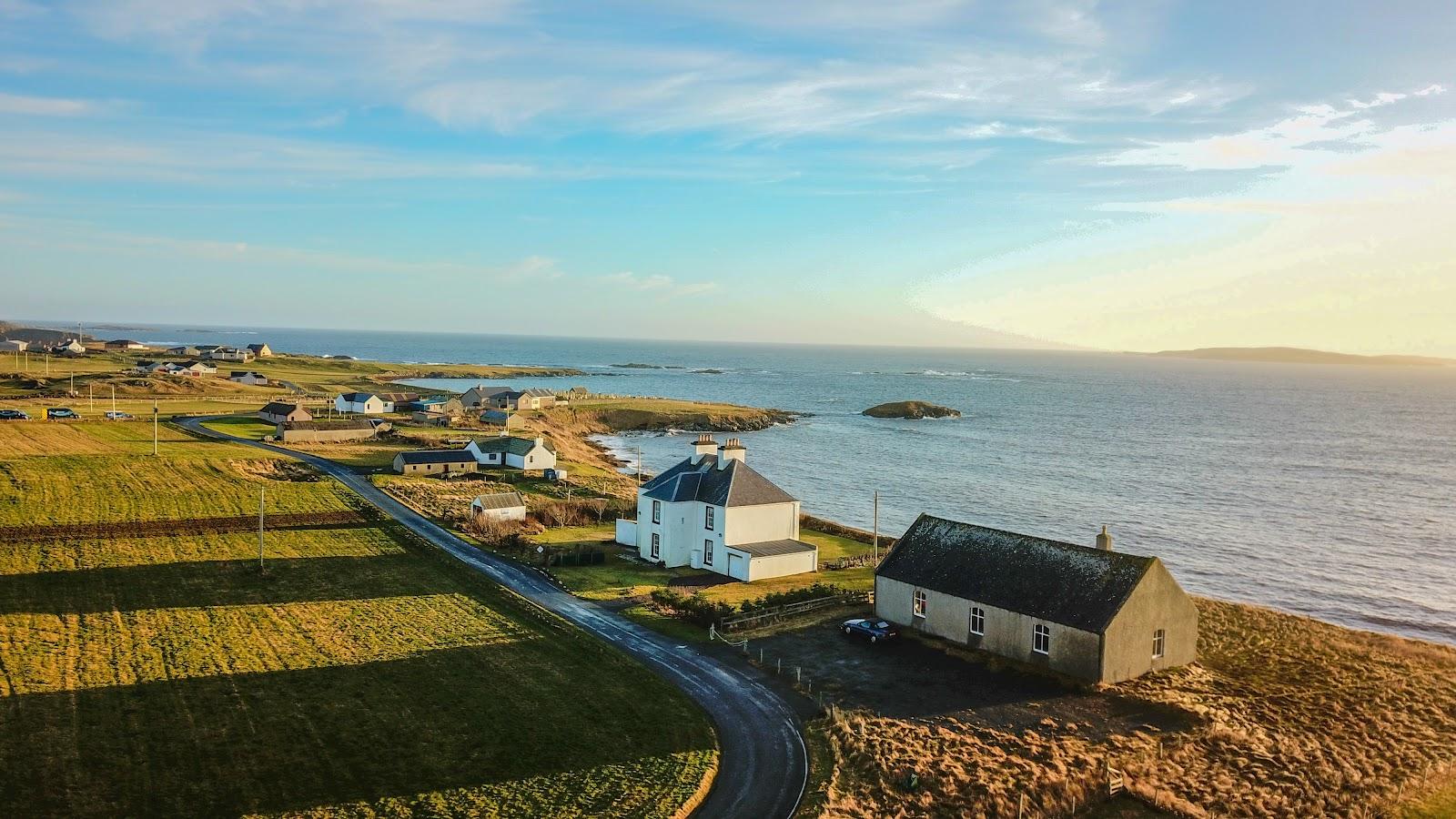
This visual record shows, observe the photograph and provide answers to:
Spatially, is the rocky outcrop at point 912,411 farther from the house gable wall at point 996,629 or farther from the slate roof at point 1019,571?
the house gable wall at point 996,629

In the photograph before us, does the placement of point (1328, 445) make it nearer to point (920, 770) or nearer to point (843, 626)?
point (843, 626)

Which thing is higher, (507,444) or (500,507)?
(507,444)

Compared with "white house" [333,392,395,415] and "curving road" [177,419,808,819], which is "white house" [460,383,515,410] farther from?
"curving road" [177,419,808,819]

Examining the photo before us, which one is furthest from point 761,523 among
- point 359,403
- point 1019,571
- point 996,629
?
point 359,403

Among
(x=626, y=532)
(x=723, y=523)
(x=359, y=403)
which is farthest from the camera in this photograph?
(x=359, y=403)

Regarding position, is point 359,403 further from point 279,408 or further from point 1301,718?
point 1301,718

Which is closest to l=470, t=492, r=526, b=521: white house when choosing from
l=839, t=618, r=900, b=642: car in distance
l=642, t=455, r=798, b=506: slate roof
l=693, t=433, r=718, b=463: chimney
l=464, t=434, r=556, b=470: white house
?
l=642, t=455, r=798, b=506: slate roof

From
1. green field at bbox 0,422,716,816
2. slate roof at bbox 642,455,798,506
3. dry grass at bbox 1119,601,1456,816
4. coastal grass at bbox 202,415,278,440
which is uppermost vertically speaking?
slate roof at bbox 642,455,798,506

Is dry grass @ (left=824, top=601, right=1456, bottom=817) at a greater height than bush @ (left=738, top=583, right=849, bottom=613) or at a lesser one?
lesser
